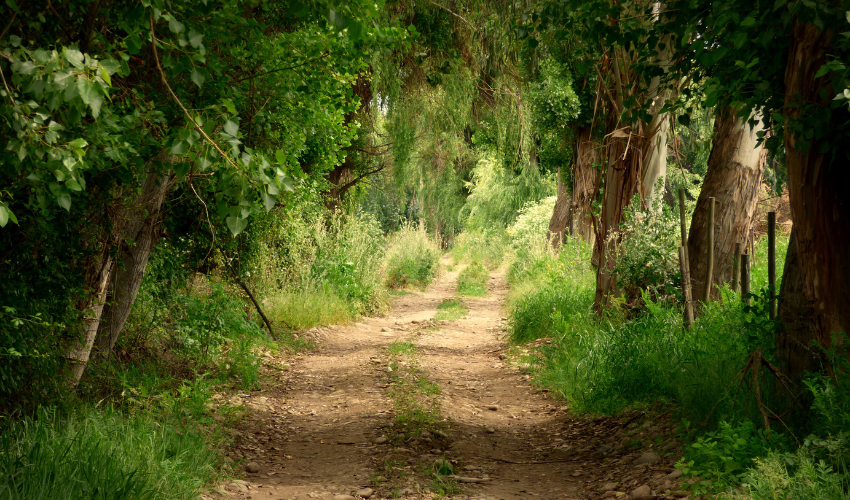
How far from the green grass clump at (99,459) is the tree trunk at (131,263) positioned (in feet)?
3.31

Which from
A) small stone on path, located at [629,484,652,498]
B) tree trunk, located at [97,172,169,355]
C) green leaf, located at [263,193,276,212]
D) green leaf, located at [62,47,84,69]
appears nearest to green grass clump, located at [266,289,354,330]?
tree trunk, located at [97,172,169,355]

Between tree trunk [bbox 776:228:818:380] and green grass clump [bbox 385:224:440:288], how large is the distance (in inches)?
500

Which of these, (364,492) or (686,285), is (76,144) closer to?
(364,492)

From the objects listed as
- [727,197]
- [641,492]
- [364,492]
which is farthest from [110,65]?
[727,197]

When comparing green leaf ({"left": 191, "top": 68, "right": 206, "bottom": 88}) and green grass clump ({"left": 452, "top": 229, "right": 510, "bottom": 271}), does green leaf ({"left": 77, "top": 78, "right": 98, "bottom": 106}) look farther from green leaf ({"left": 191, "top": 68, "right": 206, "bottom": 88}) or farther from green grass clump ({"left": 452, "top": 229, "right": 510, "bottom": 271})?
green grass clump ({"left": 452, "top": 229, "right": 510, "bottom": 271})

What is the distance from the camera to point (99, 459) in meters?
3.44

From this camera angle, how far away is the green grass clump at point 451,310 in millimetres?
12289

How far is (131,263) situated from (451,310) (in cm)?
828

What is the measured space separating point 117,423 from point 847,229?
460 cm

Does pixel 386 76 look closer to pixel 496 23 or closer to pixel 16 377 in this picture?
pixel 496 23

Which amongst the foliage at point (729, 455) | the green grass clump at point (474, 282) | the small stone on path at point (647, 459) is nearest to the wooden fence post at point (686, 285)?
the small stone on path at point (647, 459)

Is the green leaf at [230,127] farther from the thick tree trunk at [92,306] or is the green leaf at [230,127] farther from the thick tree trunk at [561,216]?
the thick tree trunk at [561,216]

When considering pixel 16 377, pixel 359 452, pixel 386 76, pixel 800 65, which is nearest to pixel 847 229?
pixel 800 65

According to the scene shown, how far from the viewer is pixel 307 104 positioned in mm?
5711
